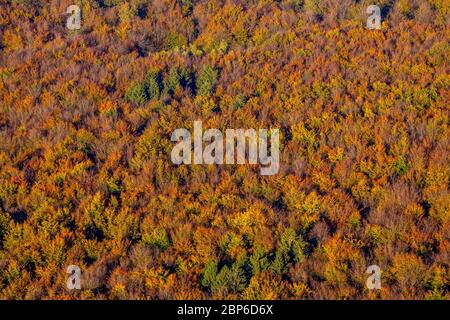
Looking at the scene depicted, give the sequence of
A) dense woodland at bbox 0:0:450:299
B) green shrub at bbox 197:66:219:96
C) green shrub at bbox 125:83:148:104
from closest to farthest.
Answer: dense woodland at bbox 0:0:450:299 < green shrub at bbox 125:83:148:104 < green shrub at bbox 197:66:219:96

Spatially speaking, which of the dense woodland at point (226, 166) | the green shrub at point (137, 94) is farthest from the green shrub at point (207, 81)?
the green shrub at point (137, 94)

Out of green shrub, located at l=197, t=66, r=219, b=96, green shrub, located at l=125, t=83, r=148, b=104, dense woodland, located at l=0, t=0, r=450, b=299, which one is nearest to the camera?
dense woodland, located at l=0, t=0, r=450, b=299

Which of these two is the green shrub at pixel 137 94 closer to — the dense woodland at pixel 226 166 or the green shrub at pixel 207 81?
the dense woodland at pixel 226 166

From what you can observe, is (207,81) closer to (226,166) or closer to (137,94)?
(137,94)

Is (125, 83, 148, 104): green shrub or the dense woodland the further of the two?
(125, 83, 148, 104): green shrub

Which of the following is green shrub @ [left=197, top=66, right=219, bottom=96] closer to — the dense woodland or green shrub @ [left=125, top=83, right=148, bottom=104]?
the dense woodland

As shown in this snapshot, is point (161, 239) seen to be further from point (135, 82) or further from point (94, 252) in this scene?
point (135, 82)

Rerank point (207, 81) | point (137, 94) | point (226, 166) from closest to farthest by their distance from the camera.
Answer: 1. point (226, 166)
2. point (137, 94)
3. point (207, 81)

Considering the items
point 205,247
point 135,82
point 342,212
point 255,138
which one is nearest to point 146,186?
point 205,247

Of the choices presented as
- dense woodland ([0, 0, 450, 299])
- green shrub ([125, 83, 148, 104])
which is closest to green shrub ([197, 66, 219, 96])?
dense woodland ([0, 0, 450, 299])

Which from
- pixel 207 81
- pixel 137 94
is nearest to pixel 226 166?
pixel 137 94
